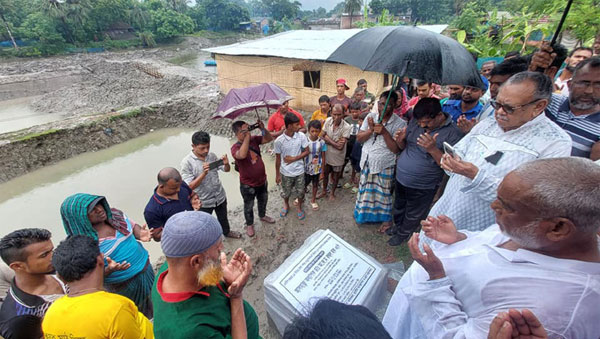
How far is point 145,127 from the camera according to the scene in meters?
11.7

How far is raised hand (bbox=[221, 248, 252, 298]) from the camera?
4.41ft

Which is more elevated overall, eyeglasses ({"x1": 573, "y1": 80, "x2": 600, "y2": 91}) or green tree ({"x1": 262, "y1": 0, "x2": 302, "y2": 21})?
green tree ({"x1": 262, "y1": 0, "x2": 302, "y2": 21})

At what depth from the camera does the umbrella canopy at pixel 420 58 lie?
240cm

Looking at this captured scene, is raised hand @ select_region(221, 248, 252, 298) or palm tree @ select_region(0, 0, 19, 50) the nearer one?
raised hand @ select_region(221, 248, 252, 298)

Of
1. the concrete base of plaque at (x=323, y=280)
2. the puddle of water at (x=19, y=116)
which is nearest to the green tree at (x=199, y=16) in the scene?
the puddle of water at (x=19, y=116)

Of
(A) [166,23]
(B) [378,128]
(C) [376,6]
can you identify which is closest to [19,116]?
(B) [378,128]

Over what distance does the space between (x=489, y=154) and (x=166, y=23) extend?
→ 5006 cm

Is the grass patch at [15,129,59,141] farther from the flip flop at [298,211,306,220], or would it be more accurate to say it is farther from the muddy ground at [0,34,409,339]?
the flip flop at [298,211,306,220]

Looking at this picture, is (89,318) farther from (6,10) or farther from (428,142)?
(6,10)

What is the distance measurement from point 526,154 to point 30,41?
48919mm

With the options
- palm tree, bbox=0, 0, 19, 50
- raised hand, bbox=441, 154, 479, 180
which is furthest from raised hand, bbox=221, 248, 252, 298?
palm tree, bbox=0, 0, 19, 50

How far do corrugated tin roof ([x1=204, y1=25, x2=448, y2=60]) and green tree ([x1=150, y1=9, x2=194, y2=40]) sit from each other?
117 feet

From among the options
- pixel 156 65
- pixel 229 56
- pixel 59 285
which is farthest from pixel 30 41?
pixel 59 285

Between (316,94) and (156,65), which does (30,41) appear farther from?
(316,94)
